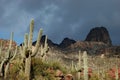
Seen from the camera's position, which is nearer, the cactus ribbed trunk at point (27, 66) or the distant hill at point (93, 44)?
the cactus ribbed trunk at point (27, 66)

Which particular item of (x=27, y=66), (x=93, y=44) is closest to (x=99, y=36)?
(x=93, y=44)

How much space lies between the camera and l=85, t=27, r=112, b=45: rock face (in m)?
124

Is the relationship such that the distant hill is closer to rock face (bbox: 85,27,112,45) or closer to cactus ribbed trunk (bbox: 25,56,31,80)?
rock face (bbox: 85,27,112,45)

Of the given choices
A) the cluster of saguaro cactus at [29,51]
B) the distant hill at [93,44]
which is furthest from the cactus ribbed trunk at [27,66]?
the distant hill at [93,44]

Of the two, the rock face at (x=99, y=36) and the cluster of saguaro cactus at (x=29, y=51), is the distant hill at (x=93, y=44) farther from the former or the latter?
the cluster of saguaro cactus at (x=29, y=51)

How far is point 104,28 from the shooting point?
5192 inches

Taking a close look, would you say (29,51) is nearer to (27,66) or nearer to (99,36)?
(27,66)

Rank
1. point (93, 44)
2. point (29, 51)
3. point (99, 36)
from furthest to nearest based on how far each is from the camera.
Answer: point (99, 36) < point (93, 44) < point (29, 51)

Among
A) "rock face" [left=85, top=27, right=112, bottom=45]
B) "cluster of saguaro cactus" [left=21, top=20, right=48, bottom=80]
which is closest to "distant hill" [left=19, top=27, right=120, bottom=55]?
"rock face" [left=85, top=27, right=112, bottom=45]

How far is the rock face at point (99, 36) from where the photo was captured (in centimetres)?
12444

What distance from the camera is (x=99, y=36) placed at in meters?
126

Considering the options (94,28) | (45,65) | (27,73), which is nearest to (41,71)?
(45,65)

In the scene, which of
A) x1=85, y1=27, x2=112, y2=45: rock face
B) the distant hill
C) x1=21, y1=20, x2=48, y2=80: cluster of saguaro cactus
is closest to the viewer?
x1=21, y1=20, x2=48, y2=80: cluster of saguaro cactus

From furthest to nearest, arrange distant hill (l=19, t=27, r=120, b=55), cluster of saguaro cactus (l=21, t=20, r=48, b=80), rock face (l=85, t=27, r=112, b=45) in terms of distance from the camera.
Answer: rock face (l=85, t=27, r=112, b=45), distant hill (l=19, t=27, r=120, b=55), cluster of saguaro cactus (l=21, t=20, r=48, b=80)
